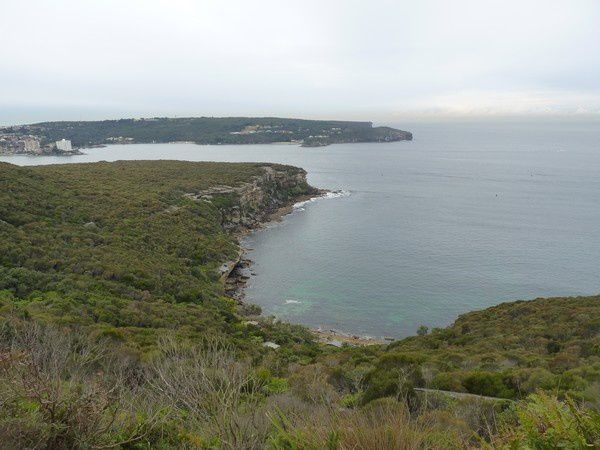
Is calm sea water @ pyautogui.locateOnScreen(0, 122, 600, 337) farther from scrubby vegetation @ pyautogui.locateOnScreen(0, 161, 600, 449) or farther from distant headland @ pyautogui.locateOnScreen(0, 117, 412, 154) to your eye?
distant headland @ pyautogui.locateOnScreen(0, 117, 412, 154)

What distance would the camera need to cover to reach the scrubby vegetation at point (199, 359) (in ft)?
15.4

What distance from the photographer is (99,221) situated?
33.9 m

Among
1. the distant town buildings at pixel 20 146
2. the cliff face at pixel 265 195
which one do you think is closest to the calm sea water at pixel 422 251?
the cliff face at pixel 265 195

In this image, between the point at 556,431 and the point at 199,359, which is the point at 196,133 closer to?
the point at 199,359

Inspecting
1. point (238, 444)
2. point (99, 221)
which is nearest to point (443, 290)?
point (99, 221)

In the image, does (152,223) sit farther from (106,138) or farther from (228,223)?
(106,138)

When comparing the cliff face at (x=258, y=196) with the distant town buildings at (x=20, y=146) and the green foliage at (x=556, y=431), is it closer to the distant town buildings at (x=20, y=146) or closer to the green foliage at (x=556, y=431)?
the green foliage at (x=556, y=431)

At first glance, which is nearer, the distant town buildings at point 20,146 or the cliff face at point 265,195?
the cliff face at point 265,195

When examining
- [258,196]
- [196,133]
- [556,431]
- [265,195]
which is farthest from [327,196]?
[196,133]

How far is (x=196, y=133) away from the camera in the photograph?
183875 mm

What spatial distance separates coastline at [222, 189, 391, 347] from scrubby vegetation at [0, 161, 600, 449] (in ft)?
4.11

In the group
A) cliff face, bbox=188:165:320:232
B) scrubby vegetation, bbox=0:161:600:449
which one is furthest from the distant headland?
scrubby vegetation, bbox=0:161:600:449

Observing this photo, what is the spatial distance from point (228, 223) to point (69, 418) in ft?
147

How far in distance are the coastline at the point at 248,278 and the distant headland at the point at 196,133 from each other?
116460 millimetres
